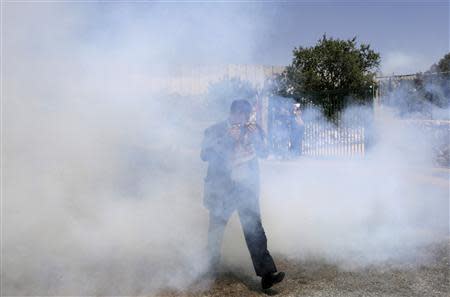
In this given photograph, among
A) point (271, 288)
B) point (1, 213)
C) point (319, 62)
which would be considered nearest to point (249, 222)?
point (271, 288)

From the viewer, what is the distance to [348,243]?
445cm

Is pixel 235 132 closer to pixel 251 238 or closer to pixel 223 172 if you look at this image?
pixel 223 172

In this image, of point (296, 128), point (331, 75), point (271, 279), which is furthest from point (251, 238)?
point (331, 75)

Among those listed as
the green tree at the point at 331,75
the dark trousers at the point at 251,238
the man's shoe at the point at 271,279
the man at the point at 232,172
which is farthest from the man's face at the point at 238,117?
the green tree at the point at 331,75

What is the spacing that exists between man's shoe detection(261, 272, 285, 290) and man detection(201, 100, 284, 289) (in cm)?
39

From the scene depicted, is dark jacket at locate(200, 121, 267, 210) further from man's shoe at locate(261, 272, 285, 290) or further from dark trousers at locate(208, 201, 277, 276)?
man's shoe at locate(261, 272, 285, 290)

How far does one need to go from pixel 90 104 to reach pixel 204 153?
1.88 meters

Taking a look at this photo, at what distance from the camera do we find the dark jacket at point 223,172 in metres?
3.70

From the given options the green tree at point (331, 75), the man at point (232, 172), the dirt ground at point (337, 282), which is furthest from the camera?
the green tree at point (331, 75)

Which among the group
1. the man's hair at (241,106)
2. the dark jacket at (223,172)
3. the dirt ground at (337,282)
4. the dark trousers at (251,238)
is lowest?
the dirt ground at (337,282)

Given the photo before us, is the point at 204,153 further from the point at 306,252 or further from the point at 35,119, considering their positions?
the point at 35,119

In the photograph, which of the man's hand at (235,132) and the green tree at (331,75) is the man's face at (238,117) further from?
the green tree at (331,75)

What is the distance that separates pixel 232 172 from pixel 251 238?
1.75 feet

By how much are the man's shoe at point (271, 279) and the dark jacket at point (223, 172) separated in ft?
2.01
